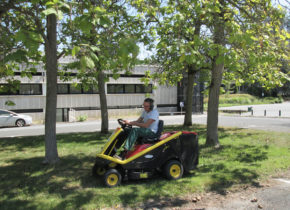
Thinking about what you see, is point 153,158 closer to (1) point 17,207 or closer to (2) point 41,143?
(1) point 17,207

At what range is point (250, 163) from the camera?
646 cm

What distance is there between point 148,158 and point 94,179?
128 cm

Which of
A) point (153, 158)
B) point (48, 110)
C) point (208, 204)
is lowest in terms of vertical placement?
point (208, 204)

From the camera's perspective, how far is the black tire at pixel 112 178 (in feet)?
15.6

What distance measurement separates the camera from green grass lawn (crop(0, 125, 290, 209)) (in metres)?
4.28

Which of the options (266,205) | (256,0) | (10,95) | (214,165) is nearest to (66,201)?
(266,205)

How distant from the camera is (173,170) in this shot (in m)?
5.25

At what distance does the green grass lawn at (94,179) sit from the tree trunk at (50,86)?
0.52 m

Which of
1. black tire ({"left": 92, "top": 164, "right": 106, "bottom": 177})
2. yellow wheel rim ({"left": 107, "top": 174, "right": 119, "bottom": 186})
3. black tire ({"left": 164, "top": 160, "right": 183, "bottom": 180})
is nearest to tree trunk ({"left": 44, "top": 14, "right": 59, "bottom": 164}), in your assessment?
black tire ({"left": 92, "top": 164, "right": 106, "bottom": 177})

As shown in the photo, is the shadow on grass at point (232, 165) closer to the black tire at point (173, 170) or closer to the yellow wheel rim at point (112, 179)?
the black tire at point (173, 170)

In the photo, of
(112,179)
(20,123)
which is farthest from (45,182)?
(20,123)

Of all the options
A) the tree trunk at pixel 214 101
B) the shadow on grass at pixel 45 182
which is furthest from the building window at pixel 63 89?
the tree trunk at pixel 214 101

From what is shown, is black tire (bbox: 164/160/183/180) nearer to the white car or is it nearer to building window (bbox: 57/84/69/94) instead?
the white car

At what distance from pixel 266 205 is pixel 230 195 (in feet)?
2.04
